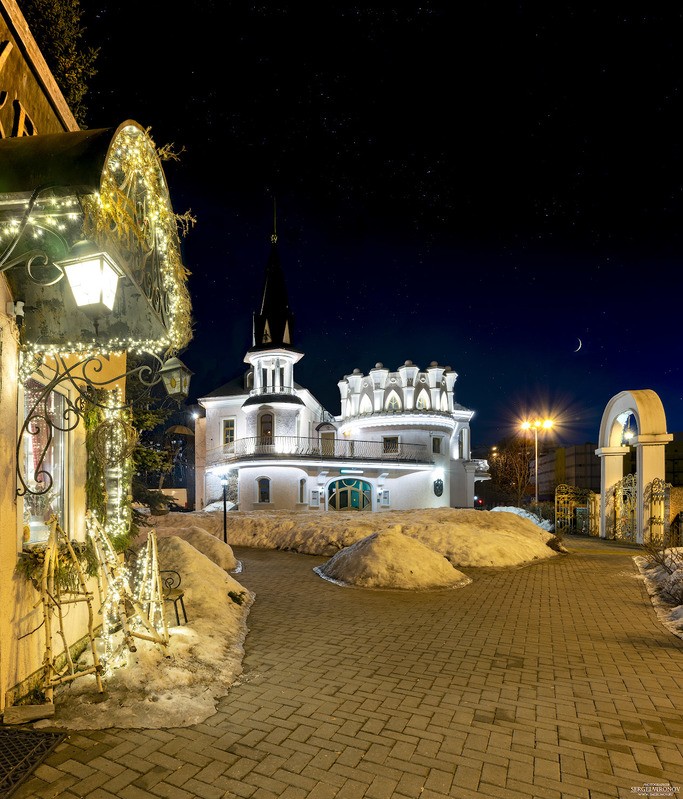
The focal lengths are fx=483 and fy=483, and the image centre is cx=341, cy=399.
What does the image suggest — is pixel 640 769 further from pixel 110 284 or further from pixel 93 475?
pixel 93 475

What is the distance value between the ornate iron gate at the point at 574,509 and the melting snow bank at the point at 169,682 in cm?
1984

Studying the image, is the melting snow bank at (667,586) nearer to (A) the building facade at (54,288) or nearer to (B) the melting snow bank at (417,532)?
(B) the melting snow bank at (417,532)

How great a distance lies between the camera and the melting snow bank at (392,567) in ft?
34.1

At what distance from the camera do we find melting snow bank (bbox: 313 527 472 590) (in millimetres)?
10398

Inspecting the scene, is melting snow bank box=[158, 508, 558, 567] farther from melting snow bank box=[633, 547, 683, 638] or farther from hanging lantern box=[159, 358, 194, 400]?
hanging lantern box=[159, 358, 194, 400]

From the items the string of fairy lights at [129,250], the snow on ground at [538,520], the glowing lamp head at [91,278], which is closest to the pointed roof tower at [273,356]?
the snow on ground at [538,520]

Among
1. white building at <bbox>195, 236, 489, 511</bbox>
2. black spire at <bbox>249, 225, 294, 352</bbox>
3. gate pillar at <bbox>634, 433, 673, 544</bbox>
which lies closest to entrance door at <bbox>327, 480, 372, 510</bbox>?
white building at <bbox>195, 236, 489, 511</bbox>

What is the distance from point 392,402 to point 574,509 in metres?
15.5

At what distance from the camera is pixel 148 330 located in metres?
6.17

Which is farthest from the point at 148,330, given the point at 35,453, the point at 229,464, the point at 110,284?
the point at 229,464

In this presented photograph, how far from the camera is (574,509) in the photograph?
23.9 meters

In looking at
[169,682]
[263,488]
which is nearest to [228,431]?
[263,488]

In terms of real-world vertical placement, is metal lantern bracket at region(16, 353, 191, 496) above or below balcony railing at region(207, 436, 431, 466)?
above

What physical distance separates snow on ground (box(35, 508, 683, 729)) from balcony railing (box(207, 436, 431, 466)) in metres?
10.4
